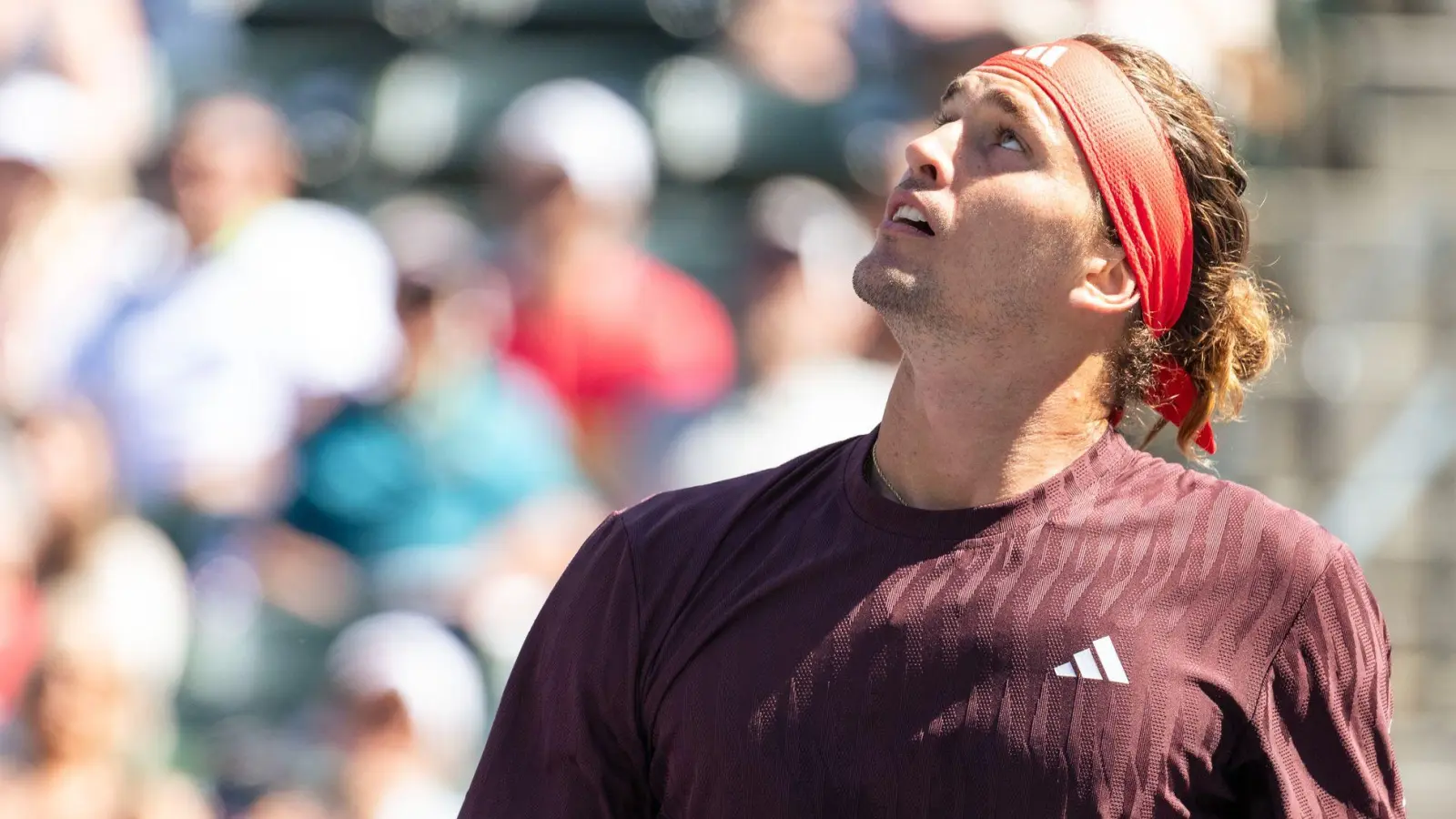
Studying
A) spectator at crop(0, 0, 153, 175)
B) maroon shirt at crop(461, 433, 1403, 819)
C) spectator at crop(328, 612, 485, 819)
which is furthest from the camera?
spectator at crop(0, 0, 153, 175)

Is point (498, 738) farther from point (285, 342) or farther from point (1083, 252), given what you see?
point (285, 342)

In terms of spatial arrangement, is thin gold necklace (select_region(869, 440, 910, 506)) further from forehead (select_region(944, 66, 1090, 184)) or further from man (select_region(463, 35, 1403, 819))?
forehead (select_region(944, 66, 1090, 184))

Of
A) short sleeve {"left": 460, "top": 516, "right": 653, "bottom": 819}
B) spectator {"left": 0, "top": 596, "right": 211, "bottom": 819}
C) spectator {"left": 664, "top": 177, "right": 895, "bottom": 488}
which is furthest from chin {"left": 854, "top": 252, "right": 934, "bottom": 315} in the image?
spectator {"left": 0, "top": 596, "right": 211, "bottom": 819}

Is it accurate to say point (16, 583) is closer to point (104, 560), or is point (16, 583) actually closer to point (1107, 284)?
point (104, 560)

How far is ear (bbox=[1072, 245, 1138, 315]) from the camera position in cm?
211

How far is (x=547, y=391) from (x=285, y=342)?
2.22ft

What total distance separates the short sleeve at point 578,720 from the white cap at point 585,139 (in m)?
2.56

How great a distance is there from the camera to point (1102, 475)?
6.70 ft

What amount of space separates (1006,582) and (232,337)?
117 inches

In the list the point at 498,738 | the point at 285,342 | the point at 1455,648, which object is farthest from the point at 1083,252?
the point at 1455,648

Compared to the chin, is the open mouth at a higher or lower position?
higher

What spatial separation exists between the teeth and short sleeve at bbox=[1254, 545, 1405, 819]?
60 cm

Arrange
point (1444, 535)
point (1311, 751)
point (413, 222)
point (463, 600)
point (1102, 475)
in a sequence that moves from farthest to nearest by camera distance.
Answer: point (1444, 535)
point (413, 222)
point (463, 600)
point (1102, 475)
point (1311, 751)

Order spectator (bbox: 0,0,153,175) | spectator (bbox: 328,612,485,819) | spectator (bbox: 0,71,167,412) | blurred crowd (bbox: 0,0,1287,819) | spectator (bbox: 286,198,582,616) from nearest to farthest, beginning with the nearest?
spectator (bbox: 328,612,485,819) → blurred crowd (bbox: 0,0,1287,819) → spectator (bbox: 286,198,582,616) → spectator (bbox: 0,71,167,412) → spectator (bbox: 0,0,153,175)
